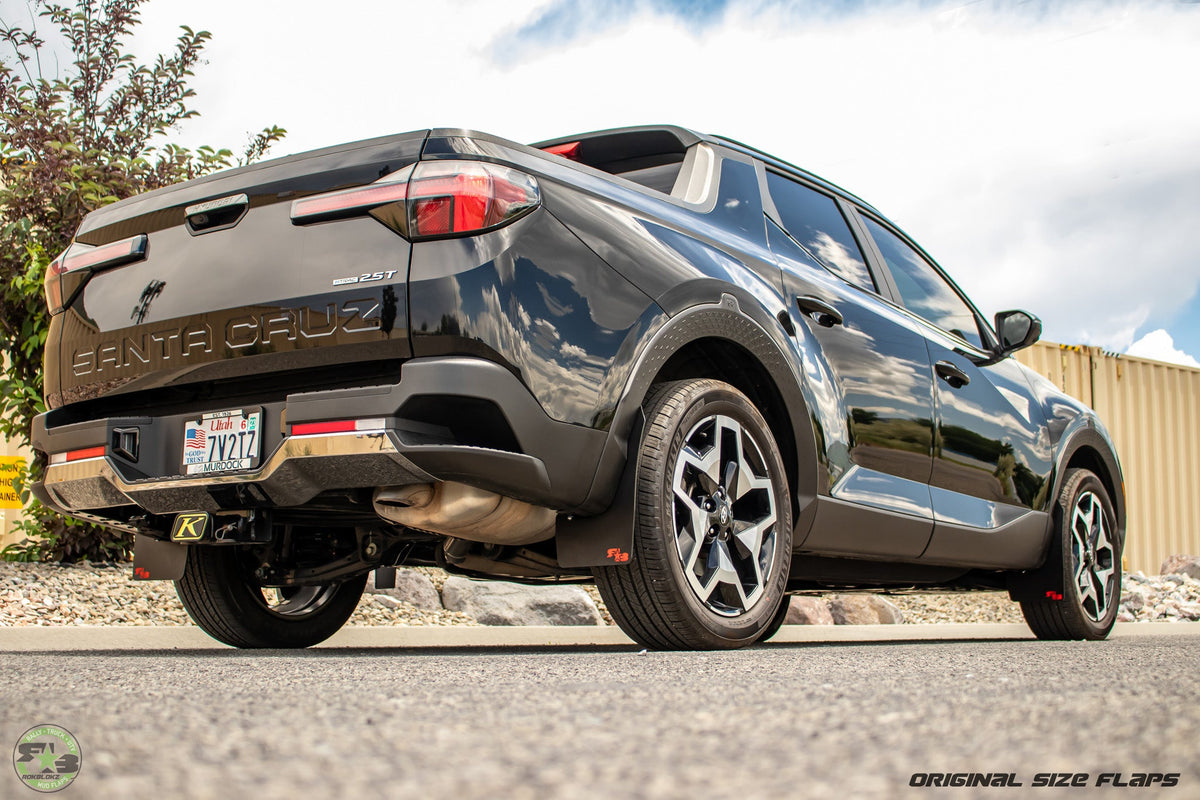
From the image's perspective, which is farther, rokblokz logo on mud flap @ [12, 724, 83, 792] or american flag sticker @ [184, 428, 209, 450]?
american flag sticker @ [184, 428, 209, 450]

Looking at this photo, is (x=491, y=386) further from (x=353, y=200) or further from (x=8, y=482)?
(x=8, y=482)

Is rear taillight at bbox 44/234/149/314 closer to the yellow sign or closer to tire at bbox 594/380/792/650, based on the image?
tire at bbox 594/380/792/650

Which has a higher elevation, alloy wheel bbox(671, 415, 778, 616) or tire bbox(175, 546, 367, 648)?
alloy wheel bbox(671, 415, 778, 616)

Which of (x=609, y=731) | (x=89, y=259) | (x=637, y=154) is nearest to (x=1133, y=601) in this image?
(x=637, y=154)

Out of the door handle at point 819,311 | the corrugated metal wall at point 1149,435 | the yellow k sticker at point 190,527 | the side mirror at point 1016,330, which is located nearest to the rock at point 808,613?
the side mirror at point 1016,330

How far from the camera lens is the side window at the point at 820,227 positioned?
399 cm

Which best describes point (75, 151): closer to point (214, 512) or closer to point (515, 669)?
point (214, 512)

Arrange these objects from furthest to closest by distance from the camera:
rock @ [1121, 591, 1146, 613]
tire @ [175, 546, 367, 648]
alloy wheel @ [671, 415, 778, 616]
→ rock @ [1121, 591, 1146, 613] → tire @ [175, 546, 367, 648] → alloy wheel @ [671, 415, 778, 616]

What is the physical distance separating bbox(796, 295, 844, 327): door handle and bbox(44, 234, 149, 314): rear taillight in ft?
6.87

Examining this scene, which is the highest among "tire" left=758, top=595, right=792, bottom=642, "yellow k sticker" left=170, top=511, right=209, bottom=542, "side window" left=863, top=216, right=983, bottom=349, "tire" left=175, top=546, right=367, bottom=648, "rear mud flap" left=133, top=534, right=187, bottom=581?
"side window" left=863, top=216, right=983, bottom=349

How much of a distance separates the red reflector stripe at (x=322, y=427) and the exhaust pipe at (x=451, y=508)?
224 mm

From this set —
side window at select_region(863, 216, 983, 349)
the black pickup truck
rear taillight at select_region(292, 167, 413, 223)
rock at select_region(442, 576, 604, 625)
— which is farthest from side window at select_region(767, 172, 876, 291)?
rock at select_region(442, 576, 604, 625)

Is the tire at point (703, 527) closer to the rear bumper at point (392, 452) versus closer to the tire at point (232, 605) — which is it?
the rear bumper at point (392, 452)

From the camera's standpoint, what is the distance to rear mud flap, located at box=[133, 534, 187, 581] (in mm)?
3477
